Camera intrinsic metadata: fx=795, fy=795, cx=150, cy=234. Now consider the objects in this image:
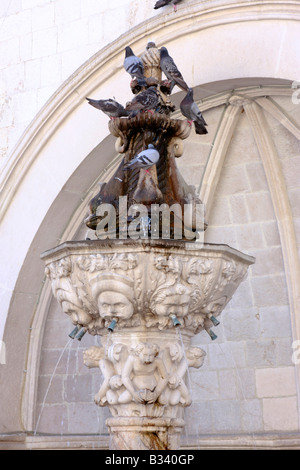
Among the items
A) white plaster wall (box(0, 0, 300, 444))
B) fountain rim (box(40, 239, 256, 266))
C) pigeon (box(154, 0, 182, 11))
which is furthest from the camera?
pigeon (box(154, 0, 182, 11))

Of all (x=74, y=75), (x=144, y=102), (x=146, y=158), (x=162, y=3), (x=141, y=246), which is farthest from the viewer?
(x=74, y=75)

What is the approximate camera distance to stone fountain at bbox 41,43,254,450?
3168mm

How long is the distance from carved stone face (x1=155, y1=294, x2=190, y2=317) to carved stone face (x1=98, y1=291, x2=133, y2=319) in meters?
0.12

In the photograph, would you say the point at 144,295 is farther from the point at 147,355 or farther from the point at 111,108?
the point at 111,108

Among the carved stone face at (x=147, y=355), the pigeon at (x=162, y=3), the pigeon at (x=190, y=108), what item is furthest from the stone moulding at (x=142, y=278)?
the pigeon at (x=162, y=3)

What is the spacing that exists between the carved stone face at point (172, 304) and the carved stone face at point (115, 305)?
4.6 inches

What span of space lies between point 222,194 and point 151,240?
99.1 inches

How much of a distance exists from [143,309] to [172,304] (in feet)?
0.41

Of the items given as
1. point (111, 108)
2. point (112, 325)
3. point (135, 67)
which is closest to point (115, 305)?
point (112, 325)

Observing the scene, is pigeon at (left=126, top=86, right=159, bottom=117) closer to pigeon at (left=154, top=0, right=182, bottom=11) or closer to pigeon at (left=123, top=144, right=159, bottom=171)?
pigeon at (left=123, top=144, right=159, bottom=171)

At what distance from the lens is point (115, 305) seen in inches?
125

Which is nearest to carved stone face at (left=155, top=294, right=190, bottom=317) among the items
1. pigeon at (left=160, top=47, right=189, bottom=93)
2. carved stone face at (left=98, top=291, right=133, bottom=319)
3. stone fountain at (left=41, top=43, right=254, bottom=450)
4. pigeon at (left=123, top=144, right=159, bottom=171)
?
stone fountain at (left=41, top=43, right=254, bottom=450)

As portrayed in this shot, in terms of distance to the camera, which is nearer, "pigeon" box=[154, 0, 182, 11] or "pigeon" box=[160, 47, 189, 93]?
"pigeon" box=[160, 47, 189, 93]

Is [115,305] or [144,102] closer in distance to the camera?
[115,305]
